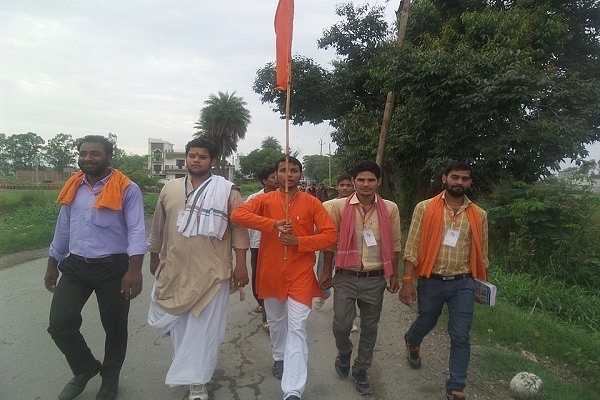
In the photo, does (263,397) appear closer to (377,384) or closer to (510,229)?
(377,384)

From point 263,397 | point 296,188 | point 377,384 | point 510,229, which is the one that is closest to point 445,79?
point 510,229

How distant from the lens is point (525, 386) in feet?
10.7

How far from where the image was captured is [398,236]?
3.53 m

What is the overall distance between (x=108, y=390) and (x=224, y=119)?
46.8 m

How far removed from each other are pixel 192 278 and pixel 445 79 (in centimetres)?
618

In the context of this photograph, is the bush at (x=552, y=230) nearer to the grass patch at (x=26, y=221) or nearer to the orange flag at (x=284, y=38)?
the orange flag at (x=284, y=38)

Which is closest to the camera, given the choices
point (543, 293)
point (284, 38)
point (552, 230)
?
point (284, 38)

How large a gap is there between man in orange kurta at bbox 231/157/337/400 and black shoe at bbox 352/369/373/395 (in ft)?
1.77

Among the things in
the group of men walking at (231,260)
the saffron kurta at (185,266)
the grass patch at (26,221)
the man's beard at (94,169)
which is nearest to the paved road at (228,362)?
the group of men walking at (231,260)

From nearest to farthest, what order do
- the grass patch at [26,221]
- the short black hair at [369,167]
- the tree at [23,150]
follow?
the short black hair at [369,167]
the grass patch at [26,221]
the tree at [23,150]

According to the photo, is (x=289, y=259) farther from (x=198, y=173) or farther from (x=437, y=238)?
(x=437, y=238)

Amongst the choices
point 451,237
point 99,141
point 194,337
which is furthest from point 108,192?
point 451,237

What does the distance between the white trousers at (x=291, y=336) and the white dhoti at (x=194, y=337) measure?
403 millimetres

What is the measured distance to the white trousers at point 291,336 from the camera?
9.89ft
